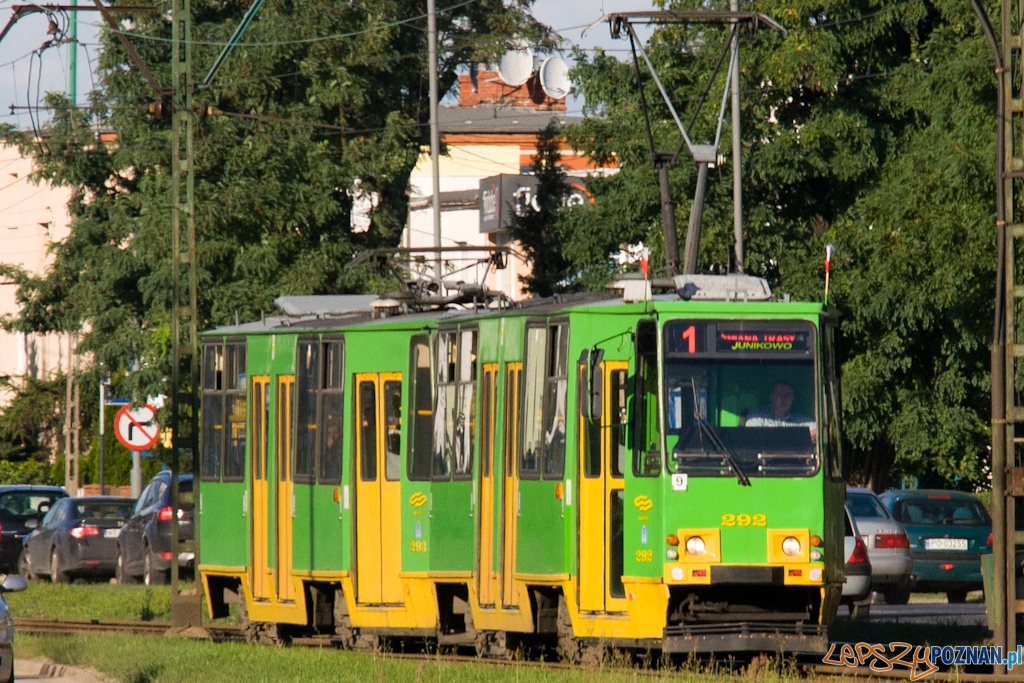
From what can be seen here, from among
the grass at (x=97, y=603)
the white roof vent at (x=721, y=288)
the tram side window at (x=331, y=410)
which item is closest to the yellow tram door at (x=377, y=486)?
the tram side window at (x=331, y=410)

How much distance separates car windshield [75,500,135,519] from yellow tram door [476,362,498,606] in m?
15.5

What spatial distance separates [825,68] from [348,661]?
20385 millimetres

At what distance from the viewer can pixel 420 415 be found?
18.5 m

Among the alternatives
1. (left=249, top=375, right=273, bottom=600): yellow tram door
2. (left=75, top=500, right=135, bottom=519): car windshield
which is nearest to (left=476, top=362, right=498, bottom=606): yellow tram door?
(left=249, top=375, right=273, bottom=600): yellow tram door

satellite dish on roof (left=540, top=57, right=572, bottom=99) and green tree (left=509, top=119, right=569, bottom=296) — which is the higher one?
satellite dish on roof (left=540, top=57, right=572, bottom=99)

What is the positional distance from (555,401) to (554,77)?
50.6 metres

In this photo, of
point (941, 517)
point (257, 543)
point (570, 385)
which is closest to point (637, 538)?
point (570, 385)

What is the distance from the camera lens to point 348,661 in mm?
16328

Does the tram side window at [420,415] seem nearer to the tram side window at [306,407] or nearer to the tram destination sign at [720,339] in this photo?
the tram side window at [306,407]

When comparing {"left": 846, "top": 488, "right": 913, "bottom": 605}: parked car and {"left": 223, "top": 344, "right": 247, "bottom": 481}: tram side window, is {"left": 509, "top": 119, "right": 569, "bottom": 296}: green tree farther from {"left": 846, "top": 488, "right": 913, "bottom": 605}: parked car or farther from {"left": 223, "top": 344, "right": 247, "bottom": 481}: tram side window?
{"left": 223, "top": 344, "right": 247, "bottom": 481}: tram side window

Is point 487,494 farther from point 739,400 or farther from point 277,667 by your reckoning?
point 739,400

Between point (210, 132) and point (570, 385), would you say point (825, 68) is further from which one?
point (570, 385)

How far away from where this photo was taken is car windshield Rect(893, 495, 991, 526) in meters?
26.9

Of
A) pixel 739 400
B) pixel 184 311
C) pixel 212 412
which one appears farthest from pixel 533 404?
pixel 184 311
